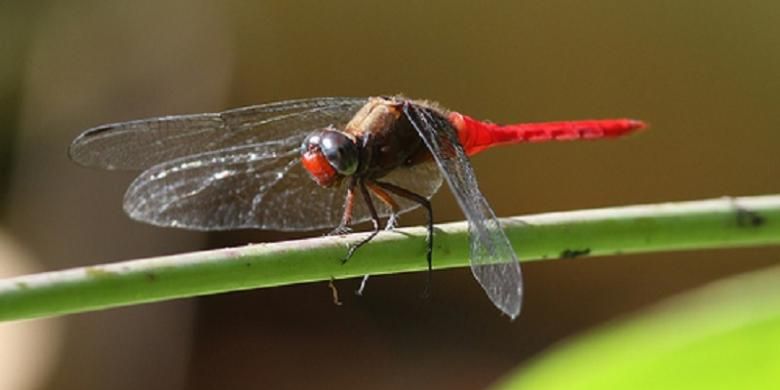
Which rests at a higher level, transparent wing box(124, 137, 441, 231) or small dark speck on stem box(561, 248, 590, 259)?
transparent wing box(124, 137, 441, 231)

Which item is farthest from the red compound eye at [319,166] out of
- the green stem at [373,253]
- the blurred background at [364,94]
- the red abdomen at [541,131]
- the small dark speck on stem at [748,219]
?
the blurred background at [364,94]

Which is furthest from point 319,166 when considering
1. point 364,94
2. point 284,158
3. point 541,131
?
point 364,94

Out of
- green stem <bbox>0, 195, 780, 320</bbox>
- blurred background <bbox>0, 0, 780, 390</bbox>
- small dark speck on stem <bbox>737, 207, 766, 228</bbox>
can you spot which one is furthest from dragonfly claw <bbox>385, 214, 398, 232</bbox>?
blurred background <bbox>0, 0, 780, 390</bbox>

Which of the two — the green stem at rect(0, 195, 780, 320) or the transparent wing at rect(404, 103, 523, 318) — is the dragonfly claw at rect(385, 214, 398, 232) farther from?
the green stem at rect(0, 195, 780, 320)

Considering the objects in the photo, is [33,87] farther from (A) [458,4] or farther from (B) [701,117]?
(B) [701,117]

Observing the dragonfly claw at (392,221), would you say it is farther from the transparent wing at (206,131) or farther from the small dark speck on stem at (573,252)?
the small dark speck on stem at (573,252)

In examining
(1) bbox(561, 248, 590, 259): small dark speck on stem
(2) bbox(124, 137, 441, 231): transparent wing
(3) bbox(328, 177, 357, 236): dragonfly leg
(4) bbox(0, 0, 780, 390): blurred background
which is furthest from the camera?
(4) bbox(0, 0, 780, 390): blurred background
